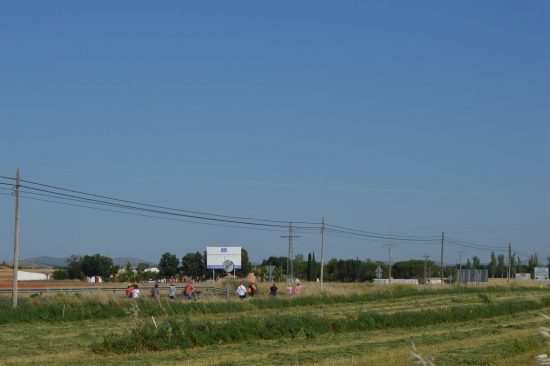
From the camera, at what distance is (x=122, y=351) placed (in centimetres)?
2056

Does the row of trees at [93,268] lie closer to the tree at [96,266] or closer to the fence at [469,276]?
the tree at [96,266]

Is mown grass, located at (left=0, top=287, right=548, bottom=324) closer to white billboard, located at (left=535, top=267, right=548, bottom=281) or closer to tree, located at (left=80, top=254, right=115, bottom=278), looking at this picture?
white billboard, located at (left=535, top=267, right=548, bottom=281)

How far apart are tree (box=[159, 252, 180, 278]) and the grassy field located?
10604 centimetres

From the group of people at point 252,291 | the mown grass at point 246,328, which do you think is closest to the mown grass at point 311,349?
the mown grass at point 246,328

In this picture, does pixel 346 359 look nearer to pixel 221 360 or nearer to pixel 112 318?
pixel 221 360

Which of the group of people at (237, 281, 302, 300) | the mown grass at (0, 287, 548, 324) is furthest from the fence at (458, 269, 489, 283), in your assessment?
→ the mown grass at (0, 287, 548, 324)

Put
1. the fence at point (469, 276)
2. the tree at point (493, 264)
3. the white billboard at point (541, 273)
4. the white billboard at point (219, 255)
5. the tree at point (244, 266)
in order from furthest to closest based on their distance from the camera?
→ the tree at point (493, 264) < the tree at point (244, 266) < the white billboard at point (541, 273) < the white billboard at point (219, 255) < the fence at point (469, 276)

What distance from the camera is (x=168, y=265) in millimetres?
144000

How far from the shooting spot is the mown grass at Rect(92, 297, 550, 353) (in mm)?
21031

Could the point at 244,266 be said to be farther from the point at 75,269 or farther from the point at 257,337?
the point at 257,337

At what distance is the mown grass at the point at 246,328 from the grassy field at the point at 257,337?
0.09ft

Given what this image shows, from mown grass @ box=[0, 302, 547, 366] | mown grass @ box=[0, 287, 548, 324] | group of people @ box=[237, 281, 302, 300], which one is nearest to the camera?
mown grass @ box=[0, 302, 547, 366]

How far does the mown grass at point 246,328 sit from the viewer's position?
69.0 ft

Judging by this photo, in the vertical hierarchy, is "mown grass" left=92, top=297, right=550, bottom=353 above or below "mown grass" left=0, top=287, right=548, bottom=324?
above
